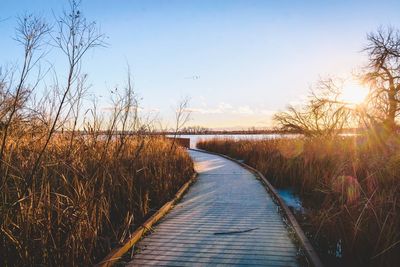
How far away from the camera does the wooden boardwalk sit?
3.55 meters

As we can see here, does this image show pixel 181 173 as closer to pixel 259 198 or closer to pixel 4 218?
pixel 259 198

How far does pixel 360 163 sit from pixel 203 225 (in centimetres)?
268

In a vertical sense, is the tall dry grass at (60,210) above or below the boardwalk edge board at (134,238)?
above

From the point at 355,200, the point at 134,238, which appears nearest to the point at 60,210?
the point at 134,238

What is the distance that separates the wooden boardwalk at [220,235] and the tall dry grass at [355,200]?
0.55 metres

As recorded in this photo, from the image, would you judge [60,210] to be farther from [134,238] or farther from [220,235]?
[220,235]

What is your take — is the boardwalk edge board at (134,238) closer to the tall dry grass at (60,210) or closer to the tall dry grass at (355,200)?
the tall dry grass at (60,210)

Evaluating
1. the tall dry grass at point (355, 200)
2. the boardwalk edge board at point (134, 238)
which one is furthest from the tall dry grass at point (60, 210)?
the tall dry grass at point (355, 200)

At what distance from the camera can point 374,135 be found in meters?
6.45

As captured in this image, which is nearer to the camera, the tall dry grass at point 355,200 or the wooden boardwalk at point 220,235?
the wooden boardwalk at point 220,235

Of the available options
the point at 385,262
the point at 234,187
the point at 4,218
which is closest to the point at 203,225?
the point at 385,262

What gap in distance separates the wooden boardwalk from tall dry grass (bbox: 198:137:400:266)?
547 millimetres

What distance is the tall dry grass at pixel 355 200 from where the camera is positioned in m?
3.71

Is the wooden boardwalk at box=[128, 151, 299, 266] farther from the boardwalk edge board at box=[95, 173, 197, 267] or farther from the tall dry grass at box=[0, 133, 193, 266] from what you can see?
the tall dry grass at box=[0, 133, 193, 266]
